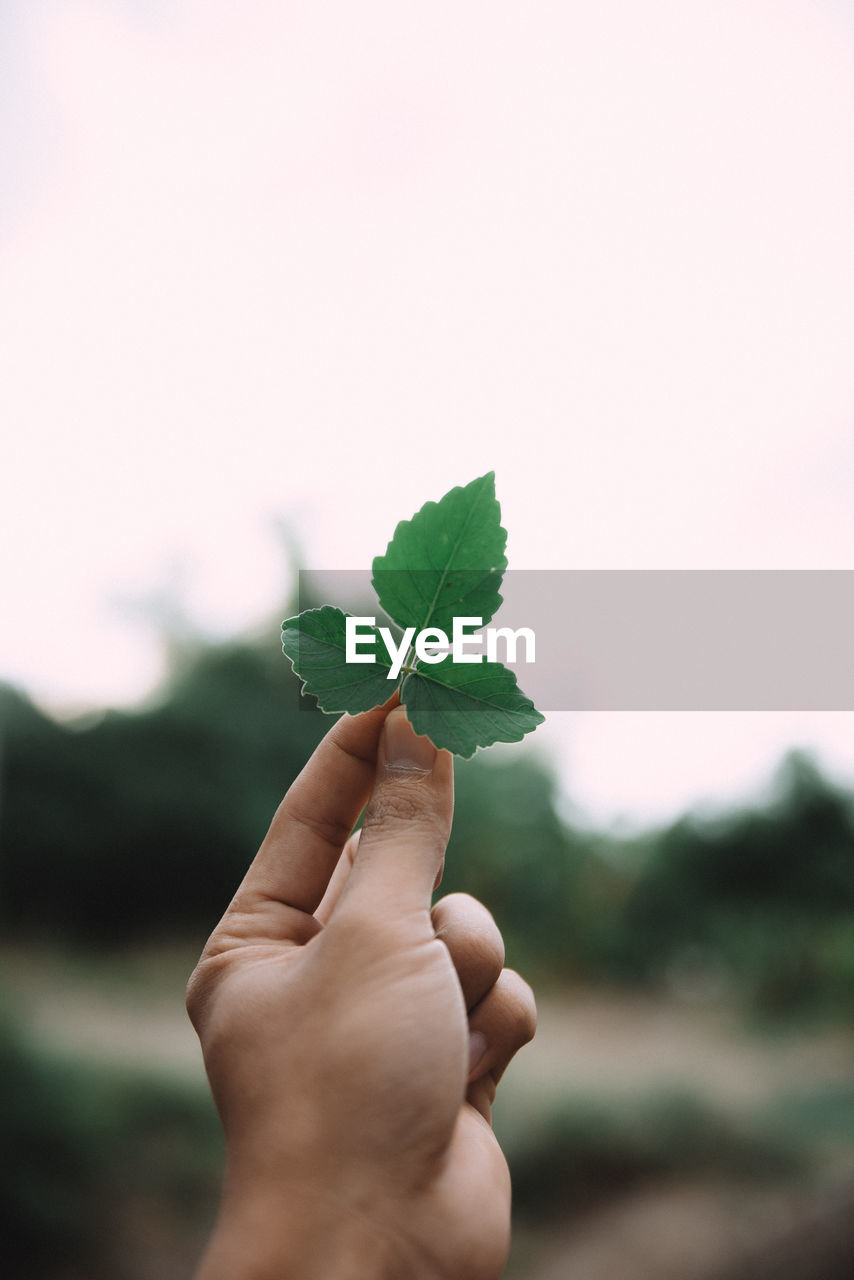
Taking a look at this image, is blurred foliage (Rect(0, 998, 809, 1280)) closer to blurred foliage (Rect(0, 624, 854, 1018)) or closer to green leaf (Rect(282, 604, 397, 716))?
blurred foliage (Rect(0, 624, 854, 1018))

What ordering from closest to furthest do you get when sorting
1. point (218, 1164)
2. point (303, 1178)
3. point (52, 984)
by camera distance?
point (303, 1178), point (218, 1164), point (52, 984)

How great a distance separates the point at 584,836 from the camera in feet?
15.0

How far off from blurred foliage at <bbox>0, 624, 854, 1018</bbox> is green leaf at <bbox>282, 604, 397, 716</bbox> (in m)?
3.38

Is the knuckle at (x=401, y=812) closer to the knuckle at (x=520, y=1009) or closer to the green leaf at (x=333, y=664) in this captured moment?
the green leaf at (x=333, y=664)


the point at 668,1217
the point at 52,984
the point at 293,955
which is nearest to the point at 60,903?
the point at 52,984

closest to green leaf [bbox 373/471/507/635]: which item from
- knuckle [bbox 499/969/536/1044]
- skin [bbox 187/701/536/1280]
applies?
skin [bbox 187/701/536/1280]

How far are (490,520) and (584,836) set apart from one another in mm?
4246

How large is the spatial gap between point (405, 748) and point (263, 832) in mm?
3576

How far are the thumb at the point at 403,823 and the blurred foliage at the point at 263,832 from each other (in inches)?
132

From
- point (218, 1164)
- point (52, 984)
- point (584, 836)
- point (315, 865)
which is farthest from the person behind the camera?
point (584, 836)

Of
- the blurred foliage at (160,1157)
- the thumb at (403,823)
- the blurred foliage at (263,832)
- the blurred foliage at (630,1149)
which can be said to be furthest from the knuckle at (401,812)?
the blurred foliage at (630,1149)

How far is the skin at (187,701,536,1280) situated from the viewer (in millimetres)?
535

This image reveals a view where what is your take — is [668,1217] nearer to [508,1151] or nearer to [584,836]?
[508,1151]

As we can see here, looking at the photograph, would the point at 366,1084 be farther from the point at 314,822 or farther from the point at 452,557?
the point at 452,557
